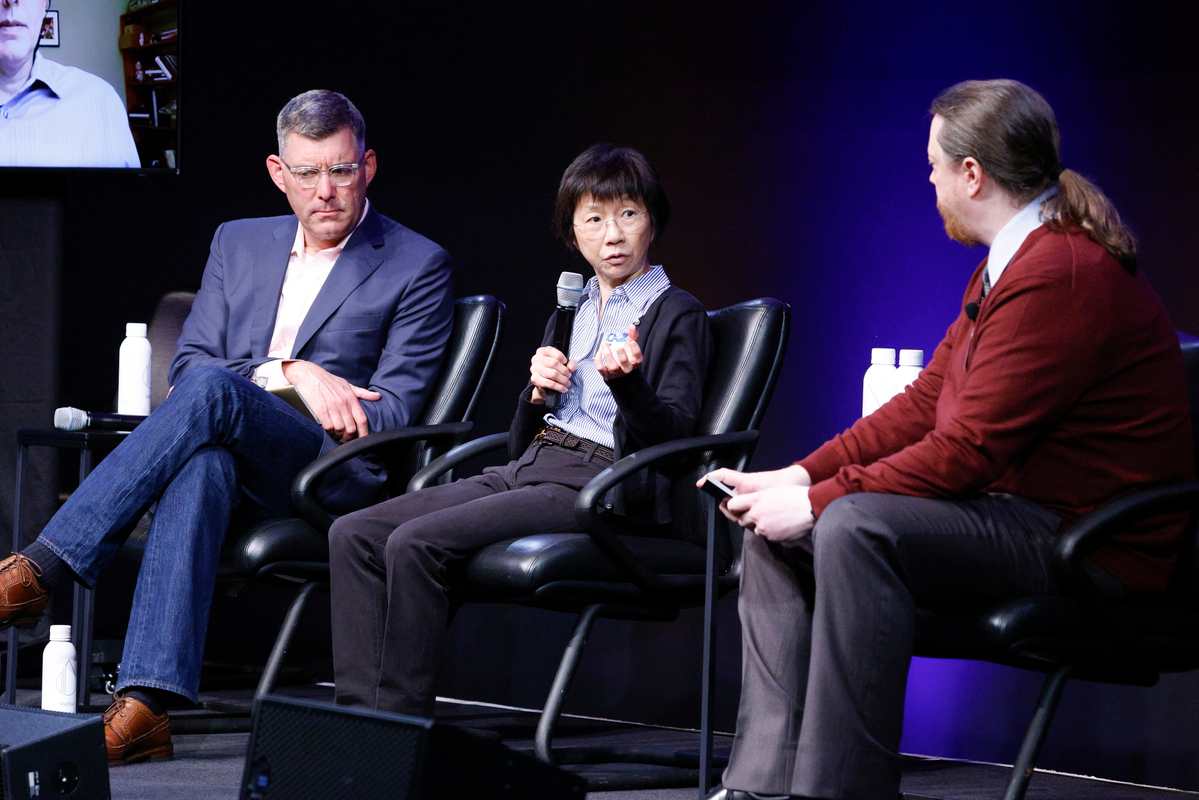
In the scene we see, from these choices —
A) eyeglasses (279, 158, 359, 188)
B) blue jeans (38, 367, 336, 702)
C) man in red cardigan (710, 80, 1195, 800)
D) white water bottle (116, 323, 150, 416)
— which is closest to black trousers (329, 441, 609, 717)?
blue jeans (38, 367, 336, 702)

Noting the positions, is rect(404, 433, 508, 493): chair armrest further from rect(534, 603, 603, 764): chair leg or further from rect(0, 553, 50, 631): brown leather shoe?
rect(0, 553, 50, 631): brown leather shoe

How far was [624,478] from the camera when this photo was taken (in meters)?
2.49

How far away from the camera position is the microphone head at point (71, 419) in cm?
306

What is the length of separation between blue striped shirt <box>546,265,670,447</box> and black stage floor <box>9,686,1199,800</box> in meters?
0.64

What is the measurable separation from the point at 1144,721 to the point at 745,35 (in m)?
1.92

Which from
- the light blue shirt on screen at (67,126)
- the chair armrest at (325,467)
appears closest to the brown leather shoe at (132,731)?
the chair armrest at (325,467)

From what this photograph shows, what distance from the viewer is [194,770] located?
2729mm

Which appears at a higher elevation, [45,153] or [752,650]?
[45,153]

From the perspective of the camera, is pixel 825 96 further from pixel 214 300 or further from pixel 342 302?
pixel 214 300

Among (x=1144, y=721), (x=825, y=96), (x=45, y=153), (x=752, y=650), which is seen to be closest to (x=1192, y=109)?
(x=825, y=96)

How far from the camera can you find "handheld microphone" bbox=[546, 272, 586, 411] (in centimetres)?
260

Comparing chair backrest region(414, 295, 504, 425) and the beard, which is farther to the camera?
chair backrest region(414, 295, 504, 425)

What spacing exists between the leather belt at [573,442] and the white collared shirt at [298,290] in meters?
0.76

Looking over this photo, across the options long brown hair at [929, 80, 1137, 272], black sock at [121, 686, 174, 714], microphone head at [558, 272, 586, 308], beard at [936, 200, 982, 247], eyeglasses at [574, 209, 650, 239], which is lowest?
black sock at [121, 686, 174, 714]
